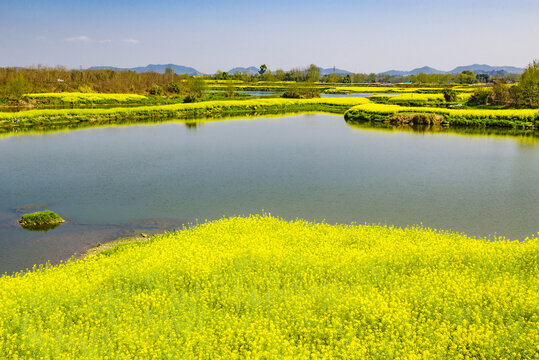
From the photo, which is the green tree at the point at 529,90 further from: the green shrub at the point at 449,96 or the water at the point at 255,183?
the water at the point at 255,183

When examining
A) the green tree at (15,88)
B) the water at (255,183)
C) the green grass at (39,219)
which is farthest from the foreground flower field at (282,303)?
the green tree at (15,88)

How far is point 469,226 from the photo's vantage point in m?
19.3

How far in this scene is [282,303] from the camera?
9953 mm

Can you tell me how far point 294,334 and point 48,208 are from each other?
1904 cm

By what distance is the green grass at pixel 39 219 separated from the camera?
20.0 metres

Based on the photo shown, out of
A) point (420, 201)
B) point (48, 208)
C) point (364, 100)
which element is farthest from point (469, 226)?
point (364, 100)

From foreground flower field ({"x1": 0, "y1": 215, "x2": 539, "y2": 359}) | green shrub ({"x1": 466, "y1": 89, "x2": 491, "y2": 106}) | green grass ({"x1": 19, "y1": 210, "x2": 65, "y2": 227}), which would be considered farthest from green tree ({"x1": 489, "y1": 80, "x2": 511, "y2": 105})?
green grass ({"x1": 19, "y1": 210, "x2": 65, "y2": 227})

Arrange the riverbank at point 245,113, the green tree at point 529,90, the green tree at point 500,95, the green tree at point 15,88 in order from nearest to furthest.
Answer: the riverbank at point 245,113 → the green tree at point 529,90 → the green tree at point 500,95 → the green tree at point 15,88

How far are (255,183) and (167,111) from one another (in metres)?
49.6

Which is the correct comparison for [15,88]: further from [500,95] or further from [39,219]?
[500,95]

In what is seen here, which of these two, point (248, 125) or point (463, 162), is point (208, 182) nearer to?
point (463, 162)

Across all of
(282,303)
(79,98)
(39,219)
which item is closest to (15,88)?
(79,98)

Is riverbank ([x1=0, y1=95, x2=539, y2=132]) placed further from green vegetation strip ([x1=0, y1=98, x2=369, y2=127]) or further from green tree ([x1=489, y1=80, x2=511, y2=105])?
green tree ([x1=489, y1=80, x2=511, y2=105])

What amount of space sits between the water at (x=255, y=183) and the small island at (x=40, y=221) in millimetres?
596
